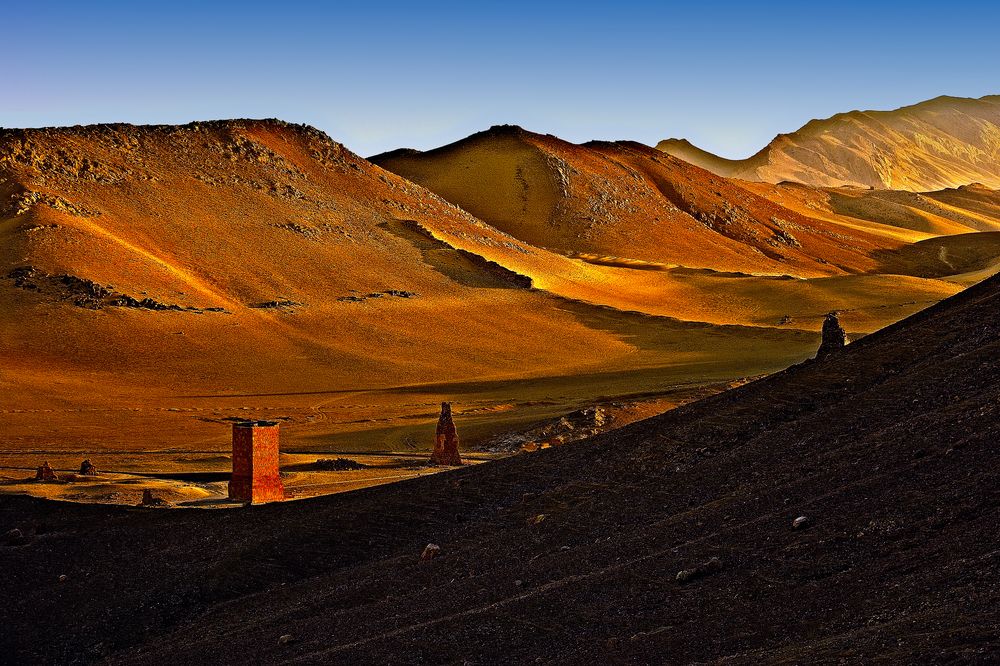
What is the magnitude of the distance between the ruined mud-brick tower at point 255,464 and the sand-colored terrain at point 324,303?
7.91 feet

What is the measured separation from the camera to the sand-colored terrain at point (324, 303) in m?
42.2

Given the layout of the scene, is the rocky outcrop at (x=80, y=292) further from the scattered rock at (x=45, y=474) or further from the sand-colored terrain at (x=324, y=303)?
the scattered rock at (x=45, y=474)

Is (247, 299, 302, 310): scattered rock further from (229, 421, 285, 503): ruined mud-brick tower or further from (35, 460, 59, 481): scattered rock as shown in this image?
(229, 421, 285, 503): ruined mud-brick tower

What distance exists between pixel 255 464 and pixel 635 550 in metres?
12.4

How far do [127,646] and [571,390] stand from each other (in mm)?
30581

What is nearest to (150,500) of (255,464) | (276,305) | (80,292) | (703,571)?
(255,464)

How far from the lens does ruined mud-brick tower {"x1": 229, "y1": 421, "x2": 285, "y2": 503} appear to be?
82.8ft

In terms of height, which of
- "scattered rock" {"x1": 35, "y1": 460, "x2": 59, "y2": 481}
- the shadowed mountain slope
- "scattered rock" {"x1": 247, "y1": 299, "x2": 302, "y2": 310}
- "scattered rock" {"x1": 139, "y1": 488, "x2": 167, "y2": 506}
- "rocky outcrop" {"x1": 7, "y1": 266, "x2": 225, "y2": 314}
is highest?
the shadowed mountain slope

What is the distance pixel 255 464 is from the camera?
25297 mm

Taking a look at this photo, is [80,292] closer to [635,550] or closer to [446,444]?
[446,444]

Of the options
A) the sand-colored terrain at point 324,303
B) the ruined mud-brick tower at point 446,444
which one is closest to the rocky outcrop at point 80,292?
the sand-colored terrain at point 324,303

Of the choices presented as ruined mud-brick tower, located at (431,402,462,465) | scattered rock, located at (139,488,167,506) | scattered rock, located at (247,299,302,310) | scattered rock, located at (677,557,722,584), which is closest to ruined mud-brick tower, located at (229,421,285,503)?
scattered rock, located at (139,488,167,506)

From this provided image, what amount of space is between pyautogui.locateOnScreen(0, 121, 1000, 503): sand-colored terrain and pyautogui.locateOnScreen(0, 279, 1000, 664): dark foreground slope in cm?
838

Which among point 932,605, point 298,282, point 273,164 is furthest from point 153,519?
point 273,164
